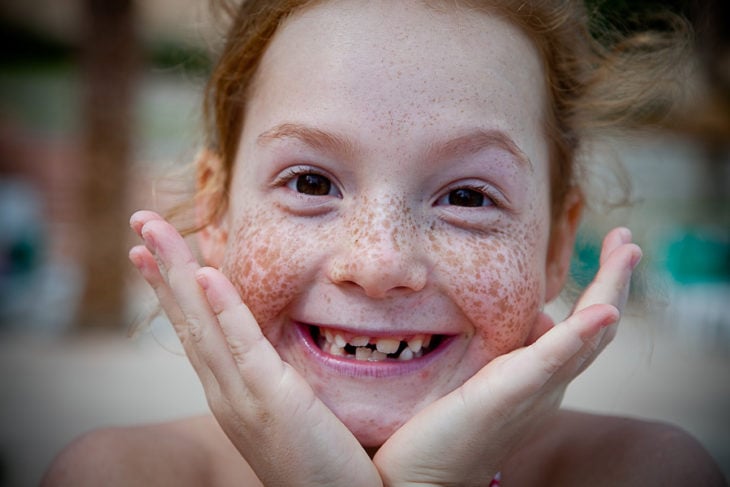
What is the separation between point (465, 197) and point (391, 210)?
185 mm

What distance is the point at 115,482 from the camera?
53.9 inches

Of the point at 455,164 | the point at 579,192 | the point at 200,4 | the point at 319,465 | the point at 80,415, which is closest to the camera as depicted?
the point at 319,465

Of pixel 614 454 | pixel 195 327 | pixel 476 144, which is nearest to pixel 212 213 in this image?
pixel 195 327

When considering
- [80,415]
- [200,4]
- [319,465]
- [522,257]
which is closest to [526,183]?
[522,257]

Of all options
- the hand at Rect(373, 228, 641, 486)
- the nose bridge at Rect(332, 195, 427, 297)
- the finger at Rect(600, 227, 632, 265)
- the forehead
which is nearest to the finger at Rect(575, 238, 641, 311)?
the finger at Rect(600, 227, 632, 265)

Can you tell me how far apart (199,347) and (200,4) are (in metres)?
1.40

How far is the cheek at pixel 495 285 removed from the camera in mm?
1143

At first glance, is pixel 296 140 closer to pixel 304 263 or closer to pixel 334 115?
pixel 334 115

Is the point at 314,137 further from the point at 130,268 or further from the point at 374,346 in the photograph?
the point at 130,268

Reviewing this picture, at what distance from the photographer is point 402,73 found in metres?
1.14

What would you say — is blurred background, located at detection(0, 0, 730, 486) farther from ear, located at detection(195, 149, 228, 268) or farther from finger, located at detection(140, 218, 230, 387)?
finger, located at detection(140, 218, 230, 387)

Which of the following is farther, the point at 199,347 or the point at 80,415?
the point at 80,415

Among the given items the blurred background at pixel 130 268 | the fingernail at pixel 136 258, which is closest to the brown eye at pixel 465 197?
the fingernail at pixel 136 258

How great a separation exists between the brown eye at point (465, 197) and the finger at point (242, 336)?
44cm
